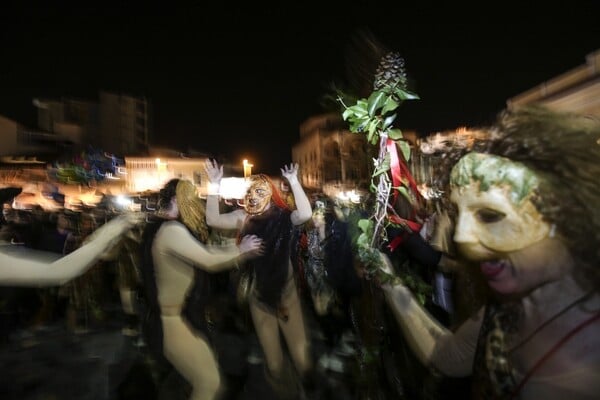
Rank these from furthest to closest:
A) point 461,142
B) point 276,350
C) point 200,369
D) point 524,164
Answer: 1. point 276,350
2. point 200,369
3. point 461,142
4. point 524,164

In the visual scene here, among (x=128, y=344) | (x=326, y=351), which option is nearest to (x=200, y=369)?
(x=326, y=351)

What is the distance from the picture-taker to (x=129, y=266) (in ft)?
26.0

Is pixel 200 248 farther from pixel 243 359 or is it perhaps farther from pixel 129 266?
pixel 129 266

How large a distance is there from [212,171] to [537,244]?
13.5 feet

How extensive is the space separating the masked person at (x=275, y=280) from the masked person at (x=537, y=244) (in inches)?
124

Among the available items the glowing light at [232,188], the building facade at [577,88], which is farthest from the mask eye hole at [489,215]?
the building facade at [577,88]

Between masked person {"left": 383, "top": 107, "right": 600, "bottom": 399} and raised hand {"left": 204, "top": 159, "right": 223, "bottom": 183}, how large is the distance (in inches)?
152

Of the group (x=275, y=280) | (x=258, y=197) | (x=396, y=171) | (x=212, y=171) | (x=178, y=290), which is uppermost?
(x=212, y=171)

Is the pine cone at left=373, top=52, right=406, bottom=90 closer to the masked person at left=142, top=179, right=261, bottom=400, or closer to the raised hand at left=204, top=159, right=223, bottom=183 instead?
the masked person at left=142, top=179, right=261, bottom=400

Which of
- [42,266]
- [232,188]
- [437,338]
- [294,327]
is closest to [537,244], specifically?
[437,338]

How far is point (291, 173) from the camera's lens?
16.5ft

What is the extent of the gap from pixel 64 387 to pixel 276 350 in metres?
2.60

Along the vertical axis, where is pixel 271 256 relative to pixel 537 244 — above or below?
below

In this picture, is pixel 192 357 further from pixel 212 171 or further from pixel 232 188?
pixel 232 188
